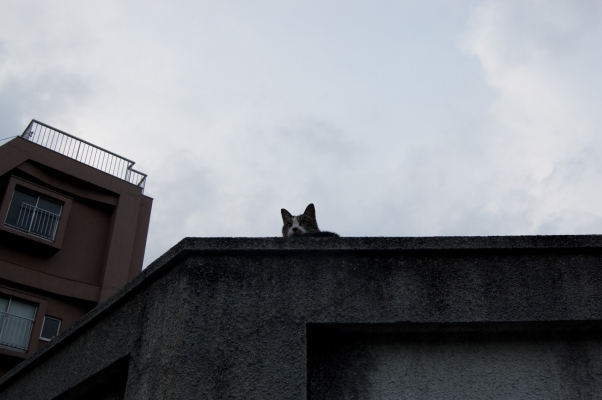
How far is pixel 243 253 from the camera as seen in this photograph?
11.8 feet

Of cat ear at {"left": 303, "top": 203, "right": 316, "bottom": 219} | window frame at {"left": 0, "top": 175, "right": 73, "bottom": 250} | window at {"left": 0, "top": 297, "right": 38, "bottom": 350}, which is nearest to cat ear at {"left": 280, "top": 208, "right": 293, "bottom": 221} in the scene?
cat ear at {"left": 303, "top": 203, "right": 316, "bottom": 219}

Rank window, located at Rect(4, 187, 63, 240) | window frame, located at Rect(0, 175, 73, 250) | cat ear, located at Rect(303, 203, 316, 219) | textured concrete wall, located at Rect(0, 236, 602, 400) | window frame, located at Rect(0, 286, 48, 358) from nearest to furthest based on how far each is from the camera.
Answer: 1. textured concrete wall, located at Rect(0, 236, 602, 400)
2. cat ear, located at Rect(303, 203, 316, 219)
3. window frame, located at Rect(0, 286, 48, 358)
4. window frame, located at Rect(0, 175, 73, 250)
5. window, located at Rect(4, 187, 63, 240)

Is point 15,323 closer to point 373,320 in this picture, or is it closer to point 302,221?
point 302,221

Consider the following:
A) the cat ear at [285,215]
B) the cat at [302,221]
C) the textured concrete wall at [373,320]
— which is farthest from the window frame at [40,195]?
the textured concrete wall at [373,320]

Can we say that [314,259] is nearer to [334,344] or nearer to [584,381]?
[334,344]

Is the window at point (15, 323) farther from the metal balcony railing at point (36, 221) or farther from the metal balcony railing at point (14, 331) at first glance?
the metal balcony railing at point (36, 221)

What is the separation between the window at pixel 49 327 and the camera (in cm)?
1966

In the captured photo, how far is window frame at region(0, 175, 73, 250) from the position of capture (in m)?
20.0

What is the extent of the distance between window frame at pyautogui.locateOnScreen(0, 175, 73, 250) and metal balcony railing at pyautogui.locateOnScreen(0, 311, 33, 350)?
276 cm

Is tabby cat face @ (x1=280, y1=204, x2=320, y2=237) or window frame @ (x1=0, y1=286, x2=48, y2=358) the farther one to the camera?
window frame @ (x1=0, y1=286, x2=48, y2=358)

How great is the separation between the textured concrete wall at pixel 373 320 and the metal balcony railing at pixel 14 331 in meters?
17.4

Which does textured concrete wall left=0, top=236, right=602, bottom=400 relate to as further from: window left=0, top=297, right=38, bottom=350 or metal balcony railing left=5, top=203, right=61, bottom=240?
metal balcony railing left=5, top=203, right=61, bottom=240

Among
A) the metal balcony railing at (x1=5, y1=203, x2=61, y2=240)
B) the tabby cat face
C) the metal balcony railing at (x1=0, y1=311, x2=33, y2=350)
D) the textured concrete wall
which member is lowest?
the textured concrete wall

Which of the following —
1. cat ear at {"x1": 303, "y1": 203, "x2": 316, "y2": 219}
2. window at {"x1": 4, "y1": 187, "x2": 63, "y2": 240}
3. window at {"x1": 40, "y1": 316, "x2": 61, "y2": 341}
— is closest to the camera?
cat ear at {"x1": 303, "y1": 203, "x2": 316, "y2": 219}
